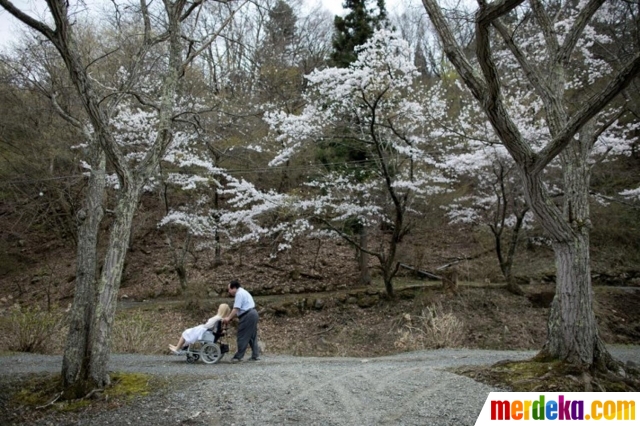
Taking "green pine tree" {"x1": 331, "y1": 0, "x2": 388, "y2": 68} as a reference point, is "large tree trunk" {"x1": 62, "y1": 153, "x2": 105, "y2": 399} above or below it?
below

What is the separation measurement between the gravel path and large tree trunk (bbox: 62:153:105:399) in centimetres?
74

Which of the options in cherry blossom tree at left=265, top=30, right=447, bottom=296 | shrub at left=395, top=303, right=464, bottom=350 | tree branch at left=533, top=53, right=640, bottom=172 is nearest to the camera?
tree branch at left=533, top=53, right=640, bottom=172

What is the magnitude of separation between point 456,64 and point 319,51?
19.3m

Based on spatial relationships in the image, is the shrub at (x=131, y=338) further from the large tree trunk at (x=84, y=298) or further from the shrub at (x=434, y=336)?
the shrub at (x=434, y=336)

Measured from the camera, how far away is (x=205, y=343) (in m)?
8.12

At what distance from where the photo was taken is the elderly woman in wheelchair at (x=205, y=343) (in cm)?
812

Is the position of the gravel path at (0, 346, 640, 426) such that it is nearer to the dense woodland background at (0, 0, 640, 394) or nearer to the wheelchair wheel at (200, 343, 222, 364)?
the wheelchair wheel at (200, 343, 222, 364)

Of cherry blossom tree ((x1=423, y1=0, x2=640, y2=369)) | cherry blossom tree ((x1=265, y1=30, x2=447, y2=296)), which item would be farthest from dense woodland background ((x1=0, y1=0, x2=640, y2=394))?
cherry blossom tree ((x1=423, y1=0, x2=640, y2=369))

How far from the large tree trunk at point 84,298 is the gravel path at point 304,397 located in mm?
738

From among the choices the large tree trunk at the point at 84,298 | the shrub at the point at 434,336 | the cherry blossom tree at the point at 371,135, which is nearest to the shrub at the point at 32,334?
the large tree trunk at the point at 84,298

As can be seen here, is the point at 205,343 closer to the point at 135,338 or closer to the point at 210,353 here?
the point at 210,353

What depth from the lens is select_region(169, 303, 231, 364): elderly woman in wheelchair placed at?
26.6 ft

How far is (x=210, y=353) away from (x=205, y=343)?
0.65 feet

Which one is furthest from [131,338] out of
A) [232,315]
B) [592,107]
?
[592,107]
